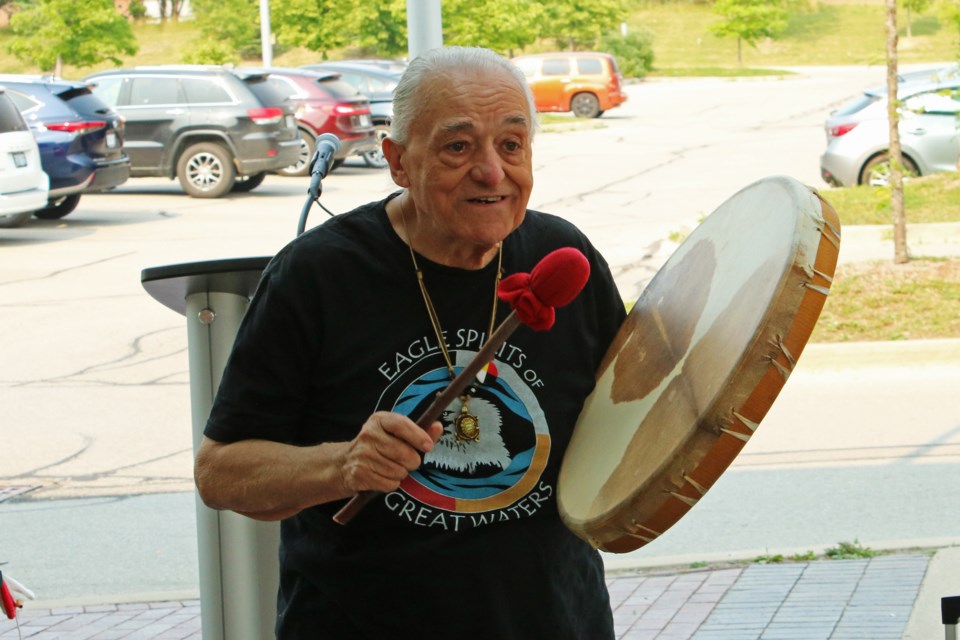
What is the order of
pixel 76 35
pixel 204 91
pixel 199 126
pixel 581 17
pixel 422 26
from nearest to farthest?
1. pixel 422 26
2. pixel 199 126
3. pixel 204 91
4. pixel 76 35
5. pixel 581 17

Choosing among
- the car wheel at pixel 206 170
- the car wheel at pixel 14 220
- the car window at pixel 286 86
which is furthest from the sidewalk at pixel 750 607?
the car window at pixel 286 86

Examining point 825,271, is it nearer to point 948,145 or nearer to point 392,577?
point 392,577

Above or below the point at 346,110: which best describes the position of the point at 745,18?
above

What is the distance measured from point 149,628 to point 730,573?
2.31m

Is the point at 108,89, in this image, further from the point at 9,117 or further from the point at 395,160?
the point at 395,160

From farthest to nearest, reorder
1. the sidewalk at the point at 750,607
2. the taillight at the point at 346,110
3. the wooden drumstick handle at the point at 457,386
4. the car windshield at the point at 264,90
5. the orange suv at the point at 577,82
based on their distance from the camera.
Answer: the orange suv at the point at 577,82 < the taillight at the point at 346,110 < the car windshield at the point at 264,90 < the sidewalk at the point at 750,607 < the wooden drumstick handle at the point at 457,386

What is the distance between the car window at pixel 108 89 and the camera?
20547 millimetres

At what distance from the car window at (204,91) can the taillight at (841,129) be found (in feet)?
28.9

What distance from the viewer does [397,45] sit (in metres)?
50.8

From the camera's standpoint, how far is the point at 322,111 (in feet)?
75.3

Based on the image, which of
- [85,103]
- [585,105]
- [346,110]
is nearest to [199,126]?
[85,103]

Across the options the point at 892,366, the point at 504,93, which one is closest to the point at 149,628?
the point at 504,93

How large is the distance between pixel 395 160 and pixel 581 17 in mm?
58686

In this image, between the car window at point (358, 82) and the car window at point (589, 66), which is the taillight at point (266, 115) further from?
the car window at point (589, 66)
